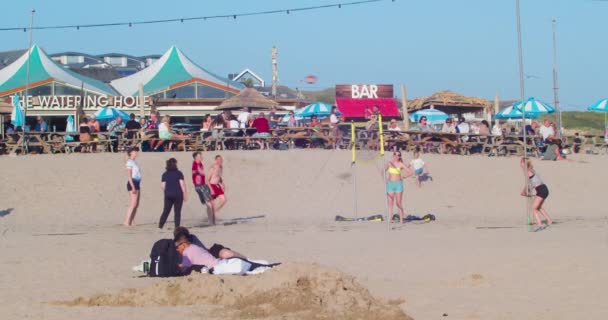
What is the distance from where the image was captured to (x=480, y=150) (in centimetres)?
2606

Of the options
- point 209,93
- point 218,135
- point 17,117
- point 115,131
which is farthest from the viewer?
point 209,93

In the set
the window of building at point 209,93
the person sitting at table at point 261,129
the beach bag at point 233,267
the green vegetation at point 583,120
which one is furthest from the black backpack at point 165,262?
the green vegetation at point 583,120

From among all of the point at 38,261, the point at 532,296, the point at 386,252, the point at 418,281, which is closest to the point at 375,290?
the point at 418,281

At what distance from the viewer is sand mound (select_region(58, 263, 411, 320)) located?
8.11m

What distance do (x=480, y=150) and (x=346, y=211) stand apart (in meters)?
7.37

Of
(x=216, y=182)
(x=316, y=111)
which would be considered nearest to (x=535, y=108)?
(x=316, y=111)

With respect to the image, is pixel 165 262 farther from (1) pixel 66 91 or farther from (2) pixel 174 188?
(1) pixel 66 91

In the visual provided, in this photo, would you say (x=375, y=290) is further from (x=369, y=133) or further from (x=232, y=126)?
(x=232, y=126)

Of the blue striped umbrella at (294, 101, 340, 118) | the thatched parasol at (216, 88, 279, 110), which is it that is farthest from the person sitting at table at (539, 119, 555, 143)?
the thatched parasol at (216, 88, 279, 110)

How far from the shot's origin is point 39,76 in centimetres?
3881

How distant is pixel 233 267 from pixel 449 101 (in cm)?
2279

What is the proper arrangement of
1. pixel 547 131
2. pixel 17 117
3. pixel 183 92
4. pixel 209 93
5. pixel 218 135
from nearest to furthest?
pixel 218 135 → pixel 17 117 → pixel 547 131 → pixel 183 92 → pixel 209 93

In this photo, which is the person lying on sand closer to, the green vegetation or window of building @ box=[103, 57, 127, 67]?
the green vegetation

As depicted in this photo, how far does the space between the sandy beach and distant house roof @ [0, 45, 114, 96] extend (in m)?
15.9
